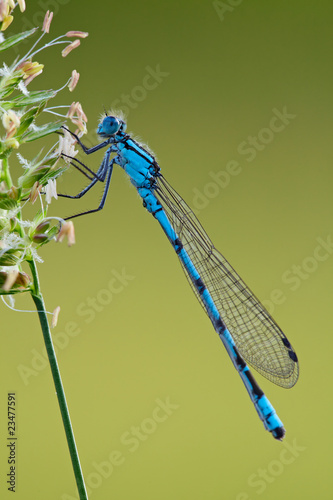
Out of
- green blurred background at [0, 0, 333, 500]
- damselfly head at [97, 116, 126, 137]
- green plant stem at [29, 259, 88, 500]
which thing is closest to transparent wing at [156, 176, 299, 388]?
damselfly head at [97, 116, 126, 137]

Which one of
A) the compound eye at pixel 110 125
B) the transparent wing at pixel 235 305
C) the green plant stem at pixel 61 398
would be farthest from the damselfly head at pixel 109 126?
the green plant stem at pixel 61 398

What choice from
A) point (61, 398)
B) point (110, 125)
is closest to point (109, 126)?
point (110, 125)

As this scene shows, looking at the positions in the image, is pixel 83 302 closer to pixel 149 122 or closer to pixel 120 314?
pixel 120 314

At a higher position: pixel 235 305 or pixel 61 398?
pixel 235 305

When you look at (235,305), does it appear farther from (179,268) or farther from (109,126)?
(179,268)

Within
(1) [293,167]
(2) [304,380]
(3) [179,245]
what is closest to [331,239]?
(1) [293,167]
